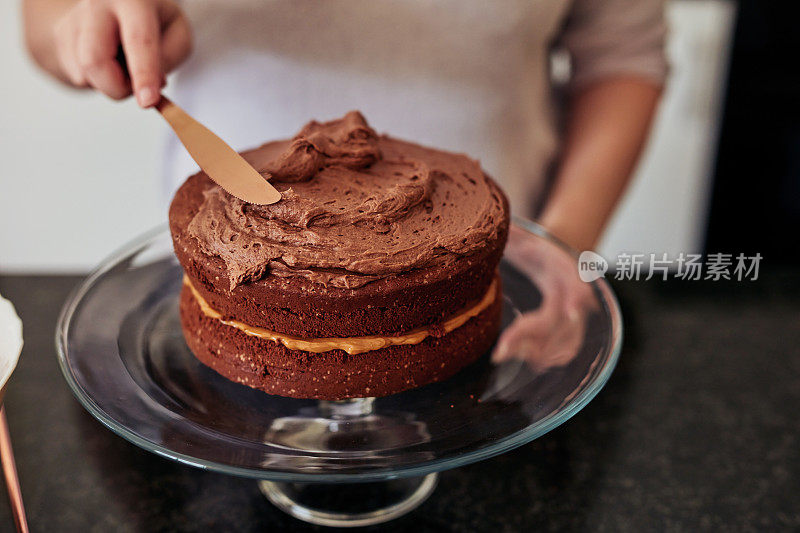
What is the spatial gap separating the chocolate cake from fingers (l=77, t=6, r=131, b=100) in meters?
0.18

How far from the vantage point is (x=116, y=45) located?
1053 mm

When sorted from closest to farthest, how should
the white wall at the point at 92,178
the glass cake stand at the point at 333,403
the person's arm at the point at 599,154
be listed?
the glass cake stand at the point at 333,403, the person's arm at the point at 599,154, the white wall at the point at 92,178

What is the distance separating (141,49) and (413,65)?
2.23ft

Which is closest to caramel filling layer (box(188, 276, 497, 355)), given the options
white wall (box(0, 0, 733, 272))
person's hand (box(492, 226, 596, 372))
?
person's hand (box(492, 226, 596, 372))

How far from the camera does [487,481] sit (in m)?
1.12

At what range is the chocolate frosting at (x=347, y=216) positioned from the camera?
36.2 inches

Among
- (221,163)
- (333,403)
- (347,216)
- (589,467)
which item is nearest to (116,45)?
(221,163)

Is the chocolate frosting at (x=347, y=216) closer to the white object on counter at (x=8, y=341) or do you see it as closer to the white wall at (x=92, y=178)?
the white object on counter at (x=8, y=341)

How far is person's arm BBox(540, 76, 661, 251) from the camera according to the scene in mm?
1679

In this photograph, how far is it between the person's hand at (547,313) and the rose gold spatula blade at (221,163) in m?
0.40

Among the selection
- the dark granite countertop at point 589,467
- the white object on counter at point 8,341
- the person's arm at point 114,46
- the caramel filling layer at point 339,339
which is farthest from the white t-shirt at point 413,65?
the white object on counter at point 8,341

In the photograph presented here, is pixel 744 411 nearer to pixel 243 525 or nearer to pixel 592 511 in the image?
pixel 592 511

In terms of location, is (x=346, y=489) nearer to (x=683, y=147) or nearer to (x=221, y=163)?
(x=221, y=163)

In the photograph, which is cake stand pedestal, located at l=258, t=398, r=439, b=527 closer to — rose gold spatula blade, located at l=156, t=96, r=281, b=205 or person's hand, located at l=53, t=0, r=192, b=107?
rose gold spatula blade, located at l=156, t=96, r=281, b=205
